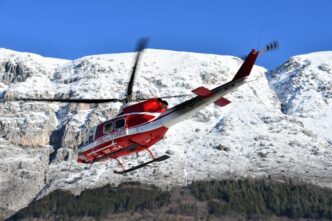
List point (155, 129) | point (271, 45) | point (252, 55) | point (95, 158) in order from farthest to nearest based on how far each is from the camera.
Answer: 1. point (95, 158)
2. point (155, 129)
3. point (252, 55)
4. point (271, 45)

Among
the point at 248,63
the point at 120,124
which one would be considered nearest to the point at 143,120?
the point at 120,124

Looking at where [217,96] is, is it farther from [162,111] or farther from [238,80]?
[162,111]

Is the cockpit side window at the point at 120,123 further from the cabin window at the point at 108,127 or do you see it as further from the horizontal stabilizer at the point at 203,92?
the horizontal stabilizer at the point at 203,92

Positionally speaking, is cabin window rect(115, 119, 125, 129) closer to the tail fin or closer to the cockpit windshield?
the cockpit windshield

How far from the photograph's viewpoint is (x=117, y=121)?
61812mm

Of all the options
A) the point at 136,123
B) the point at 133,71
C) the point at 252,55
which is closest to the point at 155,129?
the point at 136,123

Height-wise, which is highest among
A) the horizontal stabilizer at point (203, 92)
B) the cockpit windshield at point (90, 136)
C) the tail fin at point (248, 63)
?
the tail fin at point (248, 63)

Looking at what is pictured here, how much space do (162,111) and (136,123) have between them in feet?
9.58

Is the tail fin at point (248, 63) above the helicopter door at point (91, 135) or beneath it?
above

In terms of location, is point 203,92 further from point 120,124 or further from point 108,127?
point 108,127

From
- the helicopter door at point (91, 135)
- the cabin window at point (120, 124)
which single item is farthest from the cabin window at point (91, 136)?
→ the cabin window at point (120, 124)

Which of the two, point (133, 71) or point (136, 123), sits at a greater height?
point (133, 71)

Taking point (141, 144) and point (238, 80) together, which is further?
point (141, 144)

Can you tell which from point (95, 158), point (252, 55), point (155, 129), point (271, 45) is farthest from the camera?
point (95, 158)
